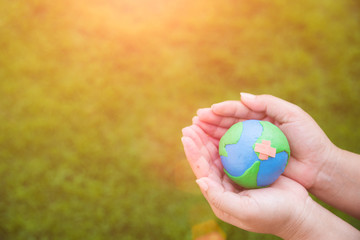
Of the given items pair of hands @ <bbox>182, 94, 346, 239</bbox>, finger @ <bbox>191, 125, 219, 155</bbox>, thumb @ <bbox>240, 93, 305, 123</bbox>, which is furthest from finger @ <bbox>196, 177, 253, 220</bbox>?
thumb @ <bbox>240, 93, 305, 123</bbox>

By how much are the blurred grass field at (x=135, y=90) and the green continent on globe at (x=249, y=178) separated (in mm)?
1073

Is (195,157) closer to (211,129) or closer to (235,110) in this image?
(211,129)

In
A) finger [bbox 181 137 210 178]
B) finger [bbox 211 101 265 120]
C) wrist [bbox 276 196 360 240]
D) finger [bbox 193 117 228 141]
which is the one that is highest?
finger [bbox 211 101 265 120]

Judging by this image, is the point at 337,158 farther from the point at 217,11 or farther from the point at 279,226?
the point at 217,11

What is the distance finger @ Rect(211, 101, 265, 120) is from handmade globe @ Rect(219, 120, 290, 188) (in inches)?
8.7

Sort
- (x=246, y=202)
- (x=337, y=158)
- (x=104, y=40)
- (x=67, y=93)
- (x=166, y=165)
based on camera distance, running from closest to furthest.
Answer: (x=246, y=202), (x=337, y=158), (x=166, y=165), (x=67, y=93), (x=104, y=40)

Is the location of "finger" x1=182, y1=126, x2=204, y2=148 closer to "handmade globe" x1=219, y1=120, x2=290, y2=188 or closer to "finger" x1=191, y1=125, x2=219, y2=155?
"finger" x1=191, y1=125, x2=219, y2=155

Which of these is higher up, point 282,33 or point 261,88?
point 282,33

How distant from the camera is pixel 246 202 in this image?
6.51 ft

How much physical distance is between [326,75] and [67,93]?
3132mm

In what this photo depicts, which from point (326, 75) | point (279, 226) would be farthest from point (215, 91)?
point (279, 226)

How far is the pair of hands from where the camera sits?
2008 mm

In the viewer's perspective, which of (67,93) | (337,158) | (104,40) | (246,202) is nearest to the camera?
(246,202)

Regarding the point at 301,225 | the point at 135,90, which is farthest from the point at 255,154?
the point at 135,90
